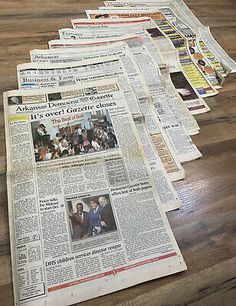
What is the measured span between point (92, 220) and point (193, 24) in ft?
2.46

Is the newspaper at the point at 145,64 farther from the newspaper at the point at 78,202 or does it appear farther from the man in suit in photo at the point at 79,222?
the man in suit in photo at the point at 79,222

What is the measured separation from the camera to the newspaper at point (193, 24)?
846 millimetres

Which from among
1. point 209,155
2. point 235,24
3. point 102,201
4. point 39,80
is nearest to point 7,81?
point 39,80

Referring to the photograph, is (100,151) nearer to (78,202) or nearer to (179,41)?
(78,202)

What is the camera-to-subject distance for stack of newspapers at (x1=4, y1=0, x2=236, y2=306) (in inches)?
18.0

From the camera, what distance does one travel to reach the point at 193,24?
944 mm

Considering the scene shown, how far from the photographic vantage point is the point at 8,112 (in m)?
0.60

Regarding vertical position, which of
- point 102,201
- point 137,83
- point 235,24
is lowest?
point 102,201

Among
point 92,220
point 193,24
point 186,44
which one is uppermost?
point 193,24

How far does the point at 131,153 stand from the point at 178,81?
0.92 ft

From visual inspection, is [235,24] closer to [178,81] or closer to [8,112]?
[178,81]

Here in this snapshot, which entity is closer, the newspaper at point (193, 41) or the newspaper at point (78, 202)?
the newspaper at point (78, 202)

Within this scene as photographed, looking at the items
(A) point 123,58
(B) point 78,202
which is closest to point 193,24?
(A) point 123,58

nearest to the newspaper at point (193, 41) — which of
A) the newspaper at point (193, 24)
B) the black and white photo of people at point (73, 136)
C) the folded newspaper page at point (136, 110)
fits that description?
the newspaper at point (193, 24)
